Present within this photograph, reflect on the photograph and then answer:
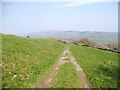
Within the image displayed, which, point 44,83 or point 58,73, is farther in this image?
point 58,73

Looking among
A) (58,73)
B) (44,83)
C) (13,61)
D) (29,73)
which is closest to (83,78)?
(58,73)

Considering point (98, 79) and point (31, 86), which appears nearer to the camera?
point (31, 86)

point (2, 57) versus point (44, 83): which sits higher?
point (2, 57)

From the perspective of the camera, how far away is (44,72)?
23.8m

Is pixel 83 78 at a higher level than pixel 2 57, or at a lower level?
lower

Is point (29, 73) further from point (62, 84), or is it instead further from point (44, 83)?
point (62, 84)

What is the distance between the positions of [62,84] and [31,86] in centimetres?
326

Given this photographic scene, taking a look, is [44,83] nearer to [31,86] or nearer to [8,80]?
[31,86]

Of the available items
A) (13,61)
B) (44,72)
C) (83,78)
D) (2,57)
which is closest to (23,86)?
(44,72)

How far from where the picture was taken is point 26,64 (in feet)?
85.8

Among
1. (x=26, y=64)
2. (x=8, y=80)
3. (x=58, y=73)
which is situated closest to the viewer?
(x=8, y=80)

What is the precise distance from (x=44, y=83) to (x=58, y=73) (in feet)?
13.9

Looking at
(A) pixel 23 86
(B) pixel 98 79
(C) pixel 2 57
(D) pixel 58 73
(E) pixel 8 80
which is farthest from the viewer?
(C) pixel 2 57

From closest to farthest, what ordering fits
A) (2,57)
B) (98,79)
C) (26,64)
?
(98,79), (26,64), (2,57)
